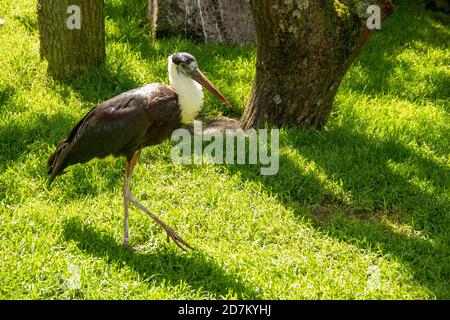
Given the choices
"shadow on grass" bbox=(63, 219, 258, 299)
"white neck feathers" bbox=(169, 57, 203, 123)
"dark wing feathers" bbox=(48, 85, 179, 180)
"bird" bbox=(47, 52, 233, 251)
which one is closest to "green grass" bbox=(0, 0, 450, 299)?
"shadow on grass" bbox=(63, 219, 258, 299)

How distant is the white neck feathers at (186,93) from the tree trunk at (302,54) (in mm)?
1199

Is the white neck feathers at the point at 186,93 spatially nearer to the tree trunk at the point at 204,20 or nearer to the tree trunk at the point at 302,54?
the tree trunk at the point at 302,54

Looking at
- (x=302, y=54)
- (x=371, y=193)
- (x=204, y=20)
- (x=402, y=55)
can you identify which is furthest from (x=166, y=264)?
(x=402, y=55)

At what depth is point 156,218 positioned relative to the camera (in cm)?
406

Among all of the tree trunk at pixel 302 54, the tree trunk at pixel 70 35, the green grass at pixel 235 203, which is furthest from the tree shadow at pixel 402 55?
the tree trunk at pixel 70 35

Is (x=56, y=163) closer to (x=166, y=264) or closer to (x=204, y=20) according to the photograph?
(x=166, y=264)

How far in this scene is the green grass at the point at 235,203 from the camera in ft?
12.3

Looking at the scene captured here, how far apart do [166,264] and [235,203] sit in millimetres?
789

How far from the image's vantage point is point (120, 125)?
13.1ft

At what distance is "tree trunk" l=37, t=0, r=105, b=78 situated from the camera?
5824mm

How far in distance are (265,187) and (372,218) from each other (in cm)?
78

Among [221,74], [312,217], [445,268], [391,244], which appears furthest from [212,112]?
[445,268]

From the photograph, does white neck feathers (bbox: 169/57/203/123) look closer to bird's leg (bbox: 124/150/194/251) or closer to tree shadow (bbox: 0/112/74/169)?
bird's leg (bbox: 124/150/194/251)

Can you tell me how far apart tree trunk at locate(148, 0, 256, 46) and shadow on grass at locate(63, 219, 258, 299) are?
3.37m
